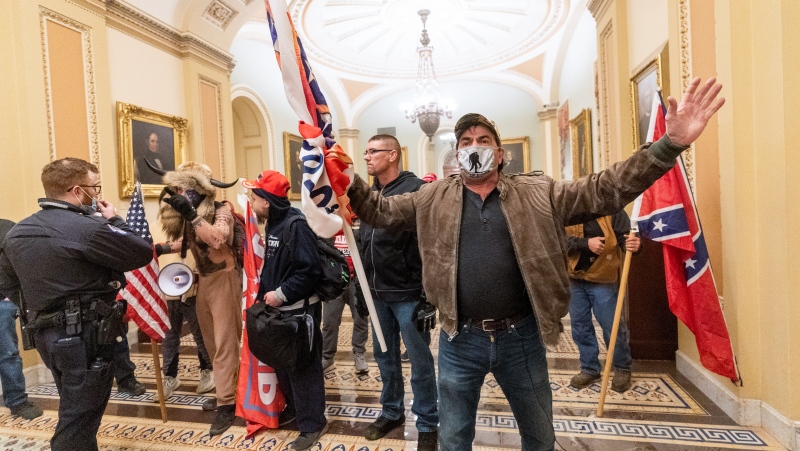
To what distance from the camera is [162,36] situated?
5.69 metres

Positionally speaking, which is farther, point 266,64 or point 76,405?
point 266,64

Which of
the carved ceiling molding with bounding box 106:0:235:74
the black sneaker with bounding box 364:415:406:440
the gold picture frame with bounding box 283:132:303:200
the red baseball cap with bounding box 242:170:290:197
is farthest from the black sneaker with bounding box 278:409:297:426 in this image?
the gold picture frame with bounding box 283:132:303:200

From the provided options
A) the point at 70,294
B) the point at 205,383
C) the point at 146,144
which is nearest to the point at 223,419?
the point at 205,383

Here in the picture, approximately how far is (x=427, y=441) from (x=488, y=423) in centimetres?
60

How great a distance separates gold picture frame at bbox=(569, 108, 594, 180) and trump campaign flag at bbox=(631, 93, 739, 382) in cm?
446

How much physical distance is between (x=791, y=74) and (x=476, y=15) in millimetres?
7301

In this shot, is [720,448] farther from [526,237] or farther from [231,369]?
[231,369]

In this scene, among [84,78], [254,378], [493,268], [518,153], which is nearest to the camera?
[493,268]

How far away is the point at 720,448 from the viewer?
2.49 meters

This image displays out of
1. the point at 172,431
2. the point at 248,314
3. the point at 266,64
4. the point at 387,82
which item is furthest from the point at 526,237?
the point at 387,82

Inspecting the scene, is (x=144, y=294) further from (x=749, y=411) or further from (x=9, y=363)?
(x=749, y=411)

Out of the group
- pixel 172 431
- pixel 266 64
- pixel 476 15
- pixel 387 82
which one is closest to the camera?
pixel 172 431

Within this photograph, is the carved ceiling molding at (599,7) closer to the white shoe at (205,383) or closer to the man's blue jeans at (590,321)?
the man's blue jeans at (590,321)

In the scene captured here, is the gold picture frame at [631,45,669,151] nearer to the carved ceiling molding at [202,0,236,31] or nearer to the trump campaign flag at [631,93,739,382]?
the trump campaign flag at [631,93,739,382]
